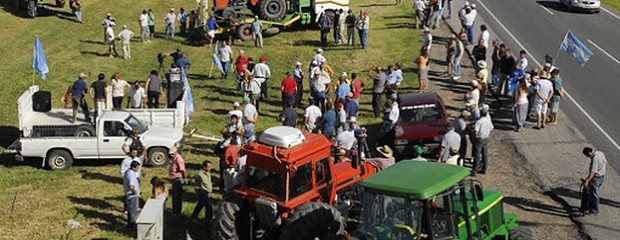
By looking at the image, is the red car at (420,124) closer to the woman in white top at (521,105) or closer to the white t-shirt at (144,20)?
the woman in white top at (521,105)

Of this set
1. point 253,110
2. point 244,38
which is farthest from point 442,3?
point 253,110

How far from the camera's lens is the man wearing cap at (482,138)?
66.0 feet

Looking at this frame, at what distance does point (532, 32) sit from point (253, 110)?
60.1 ft

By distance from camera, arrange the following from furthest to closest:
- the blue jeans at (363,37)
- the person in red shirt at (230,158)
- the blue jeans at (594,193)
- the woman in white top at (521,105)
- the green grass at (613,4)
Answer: the green grass at (613,4) → the blue jeans at (363,37) → the woman in white top at (521,105) → the person in red shirt at (230,158) → the blue jeans at (594,193)

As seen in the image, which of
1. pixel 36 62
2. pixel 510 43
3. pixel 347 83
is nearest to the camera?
pixel 347 83

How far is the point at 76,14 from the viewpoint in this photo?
138 ft

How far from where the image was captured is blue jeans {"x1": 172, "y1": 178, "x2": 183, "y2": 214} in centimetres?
1759

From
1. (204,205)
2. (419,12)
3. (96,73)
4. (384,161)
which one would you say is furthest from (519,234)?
(419,12)

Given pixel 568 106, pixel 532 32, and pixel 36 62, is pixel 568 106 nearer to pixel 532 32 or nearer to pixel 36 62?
pixel 532 32

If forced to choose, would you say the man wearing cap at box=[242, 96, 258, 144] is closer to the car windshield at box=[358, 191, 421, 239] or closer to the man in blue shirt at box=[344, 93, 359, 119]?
the man in blue shirt at box=[344, 93, 359, 119]

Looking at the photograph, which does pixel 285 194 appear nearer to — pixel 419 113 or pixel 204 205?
pixel 204 205

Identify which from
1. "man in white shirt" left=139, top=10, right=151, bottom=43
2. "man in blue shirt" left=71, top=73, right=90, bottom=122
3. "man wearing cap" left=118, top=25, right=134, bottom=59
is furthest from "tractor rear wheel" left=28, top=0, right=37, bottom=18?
"man in blue shirt" left=71, top=73, right=90, bottom=122

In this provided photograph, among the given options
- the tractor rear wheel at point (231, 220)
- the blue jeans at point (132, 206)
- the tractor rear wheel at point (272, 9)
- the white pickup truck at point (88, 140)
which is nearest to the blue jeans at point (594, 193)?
the tractor rear wheel at point (231, 220)

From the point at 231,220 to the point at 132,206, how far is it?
10.9 feet
